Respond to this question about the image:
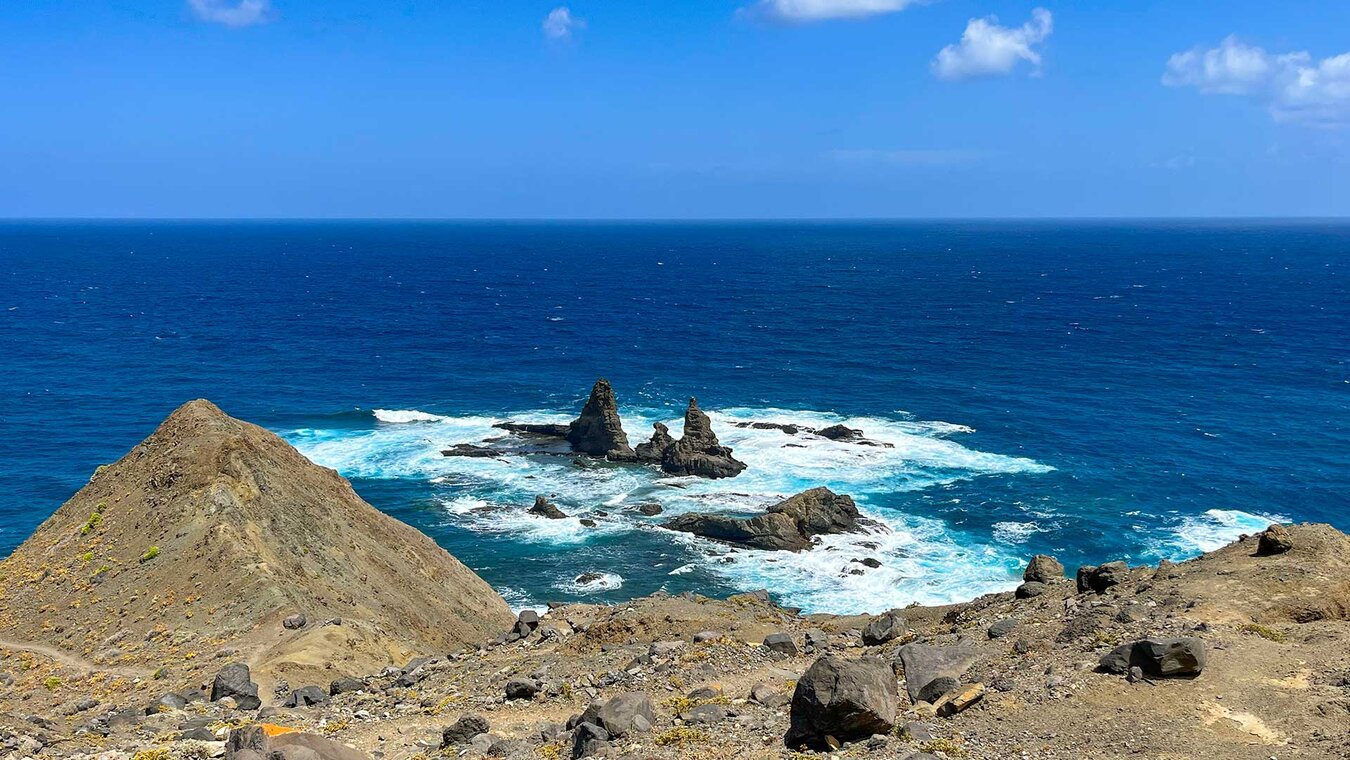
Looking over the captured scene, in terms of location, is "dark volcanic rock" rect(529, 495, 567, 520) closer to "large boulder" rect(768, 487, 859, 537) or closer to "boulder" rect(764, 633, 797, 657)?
"large boulder" rect(768, 487, 859, 537)

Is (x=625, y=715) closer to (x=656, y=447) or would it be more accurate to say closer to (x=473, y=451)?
(x=656, y=447)

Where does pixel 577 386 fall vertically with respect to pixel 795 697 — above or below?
below

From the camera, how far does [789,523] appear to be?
7081cm

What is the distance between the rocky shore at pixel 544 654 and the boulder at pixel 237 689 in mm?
109

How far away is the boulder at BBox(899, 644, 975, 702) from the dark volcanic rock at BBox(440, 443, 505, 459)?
69.1 meters

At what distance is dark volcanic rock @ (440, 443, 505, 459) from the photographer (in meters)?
91.4

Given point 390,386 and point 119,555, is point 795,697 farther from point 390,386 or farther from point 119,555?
point 390,386

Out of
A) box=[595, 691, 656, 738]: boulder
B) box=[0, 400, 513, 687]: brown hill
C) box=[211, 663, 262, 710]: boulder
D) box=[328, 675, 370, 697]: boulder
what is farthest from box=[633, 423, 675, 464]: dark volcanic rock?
Result: box=[595, 691, 656, 738]: boulder

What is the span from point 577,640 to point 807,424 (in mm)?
70755

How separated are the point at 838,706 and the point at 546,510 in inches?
2254

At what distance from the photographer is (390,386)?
120 m

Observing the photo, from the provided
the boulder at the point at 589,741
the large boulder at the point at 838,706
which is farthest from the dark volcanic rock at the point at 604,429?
the large boulder at the point at 838,706

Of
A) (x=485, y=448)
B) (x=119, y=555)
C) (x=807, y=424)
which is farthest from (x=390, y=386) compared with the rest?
(x=119, y=555)

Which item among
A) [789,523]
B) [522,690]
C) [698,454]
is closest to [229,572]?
[522,690]
